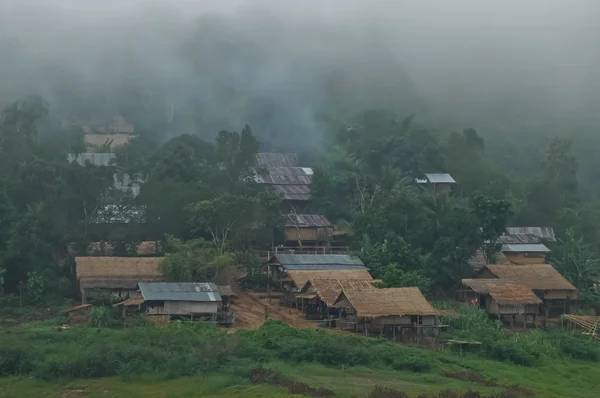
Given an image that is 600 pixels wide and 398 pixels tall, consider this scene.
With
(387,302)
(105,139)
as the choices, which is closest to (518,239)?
(387,302)

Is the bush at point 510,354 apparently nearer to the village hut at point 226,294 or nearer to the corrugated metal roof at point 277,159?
the village hut at point 226,294

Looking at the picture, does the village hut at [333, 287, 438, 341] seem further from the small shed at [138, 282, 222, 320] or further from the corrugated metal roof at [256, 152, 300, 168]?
the corrugated metal roof at [256, 152, 300, 168]

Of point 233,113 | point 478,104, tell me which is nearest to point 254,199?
point 233,113

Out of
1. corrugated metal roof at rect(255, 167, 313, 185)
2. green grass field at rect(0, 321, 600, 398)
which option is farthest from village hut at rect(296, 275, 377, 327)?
corrugated metal roof at rect(255, 167, 313, 185)

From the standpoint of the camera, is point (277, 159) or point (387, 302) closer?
point (387, 302)

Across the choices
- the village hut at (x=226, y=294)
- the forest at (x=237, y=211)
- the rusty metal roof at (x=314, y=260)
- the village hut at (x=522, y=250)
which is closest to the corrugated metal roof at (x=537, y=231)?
the forest at (x=237, y=211)

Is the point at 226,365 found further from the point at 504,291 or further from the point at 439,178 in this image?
the point at 439,178
